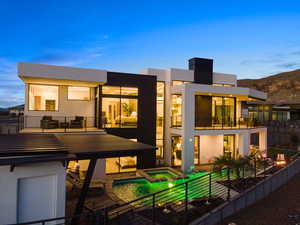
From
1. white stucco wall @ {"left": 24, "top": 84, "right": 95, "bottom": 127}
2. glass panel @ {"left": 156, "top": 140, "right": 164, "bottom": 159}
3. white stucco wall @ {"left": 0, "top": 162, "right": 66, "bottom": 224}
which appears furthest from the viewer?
glass panel @ {"left": 156, "top": 140, "right": 164, "bottom": 159}

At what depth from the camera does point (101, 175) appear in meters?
13.1

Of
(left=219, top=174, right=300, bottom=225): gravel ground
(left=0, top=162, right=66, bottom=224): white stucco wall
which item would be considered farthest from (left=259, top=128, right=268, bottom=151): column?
(left=0, top=162, right=66, bottom=224): white stucco wall

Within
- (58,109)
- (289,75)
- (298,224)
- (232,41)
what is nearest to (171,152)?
(58,109)

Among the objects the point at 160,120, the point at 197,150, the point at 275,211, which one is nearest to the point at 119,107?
the point at 160,120

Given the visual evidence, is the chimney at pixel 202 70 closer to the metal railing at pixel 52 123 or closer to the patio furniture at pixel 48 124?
the metal railing at pixel 52 123

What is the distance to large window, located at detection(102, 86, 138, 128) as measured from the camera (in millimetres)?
15156

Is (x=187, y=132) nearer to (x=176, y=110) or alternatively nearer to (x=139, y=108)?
(x=176, y=110)

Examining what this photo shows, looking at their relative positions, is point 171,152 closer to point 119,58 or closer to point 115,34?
point 115,34

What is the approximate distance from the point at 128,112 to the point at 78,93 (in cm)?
406

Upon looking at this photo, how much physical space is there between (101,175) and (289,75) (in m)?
89.4

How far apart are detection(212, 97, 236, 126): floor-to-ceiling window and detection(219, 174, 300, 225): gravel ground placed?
379 inches

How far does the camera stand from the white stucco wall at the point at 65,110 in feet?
47.5

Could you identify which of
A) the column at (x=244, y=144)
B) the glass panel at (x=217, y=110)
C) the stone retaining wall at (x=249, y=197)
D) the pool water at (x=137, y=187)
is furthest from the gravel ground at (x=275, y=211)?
the glass panel at (x=217, y=110)

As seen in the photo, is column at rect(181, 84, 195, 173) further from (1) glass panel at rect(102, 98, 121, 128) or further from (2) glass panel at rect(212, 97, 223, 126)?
(1) glass panel at rect(102, 98, 121, 128)
